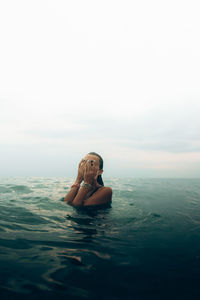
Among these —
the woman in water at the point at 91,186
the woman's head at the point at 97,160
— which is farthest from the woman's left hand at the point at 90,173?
the woman's head at the point at 97,160

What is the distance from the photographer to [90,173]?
Answer: 561 centimetres

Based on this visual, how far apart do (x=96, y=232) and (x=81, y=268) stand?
57.5 inches

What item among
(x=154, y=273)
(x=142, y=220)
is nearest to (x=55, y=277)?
(x=154, y=273)

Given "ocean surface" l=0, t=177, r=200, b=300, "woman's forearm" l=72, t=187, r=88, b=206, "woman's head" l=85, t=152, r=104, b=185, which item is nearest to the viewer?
"ocean surface" l=0, t=177, r=200, b=300

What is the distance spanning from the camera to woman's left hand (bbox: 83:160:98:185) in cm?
559

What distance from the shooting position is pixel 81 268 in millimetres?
2438

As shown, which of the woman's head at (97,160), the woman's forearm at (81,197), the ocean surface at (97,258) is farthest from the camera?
the woman's head at (97,160)

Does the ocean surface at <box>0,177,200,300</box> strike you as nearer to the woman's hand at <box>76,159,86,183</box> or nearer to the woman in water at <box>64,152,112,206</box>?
the woman in water at <box>64,152,112,206</box>

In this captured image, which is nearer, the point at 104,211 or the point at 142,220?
the point at 142,220

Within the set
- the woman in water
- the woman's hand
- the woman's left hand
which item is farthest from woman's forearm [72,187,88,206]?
the woman's hand

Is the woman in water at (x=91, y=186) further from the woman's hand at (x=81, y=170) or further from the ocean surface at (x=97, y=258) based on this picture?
the ocean surface at (x=97, y=258)

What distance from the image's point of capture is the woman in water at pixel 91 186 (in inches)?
218

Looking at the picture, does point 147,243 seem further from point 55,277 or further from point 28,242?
point 28,242

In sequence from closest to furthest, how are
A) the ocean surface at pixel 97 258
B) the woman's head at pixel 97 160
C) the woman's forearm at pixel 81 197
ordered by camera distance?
1. the ocean surface at pixel 97 258
2. the woman's forearm at pixel 81 197
3. the woman's head at pixel 97 160
